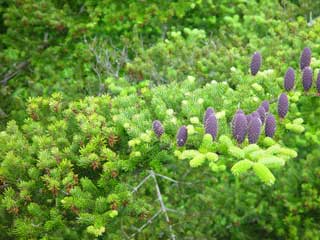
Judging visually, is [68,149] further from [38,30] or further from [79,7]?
[79,7]

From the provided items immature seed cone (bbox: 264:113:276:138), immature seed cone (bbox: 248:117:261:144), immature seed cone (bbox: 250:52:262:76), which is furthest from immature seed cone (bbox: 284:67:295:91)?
immature seed cone (bbox: 248:117:261:144)

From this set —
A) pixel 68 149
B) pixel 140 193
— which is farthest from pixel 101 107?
pixel 140 193

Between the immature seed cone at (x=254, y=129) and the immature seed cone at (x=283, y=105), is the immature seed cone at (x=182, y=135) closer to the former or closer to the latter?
the immature seed cone at (x=254, y=129)

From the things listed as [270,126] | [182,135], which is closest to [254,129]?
[270,126]

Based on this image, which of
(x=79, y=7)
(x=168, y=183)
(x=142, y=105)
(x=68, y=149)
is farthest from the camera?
(x=79, y=7)

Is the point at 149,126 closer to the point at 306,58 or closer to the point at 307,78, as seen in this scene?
the point at 307,78

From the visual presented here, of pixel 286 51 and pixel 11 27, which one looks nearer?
pixel 286 51

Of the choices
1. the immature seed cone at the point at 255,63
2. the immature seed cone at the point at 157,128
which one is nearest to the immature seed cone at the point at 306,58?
the immature seed cone at the point at 255,63
